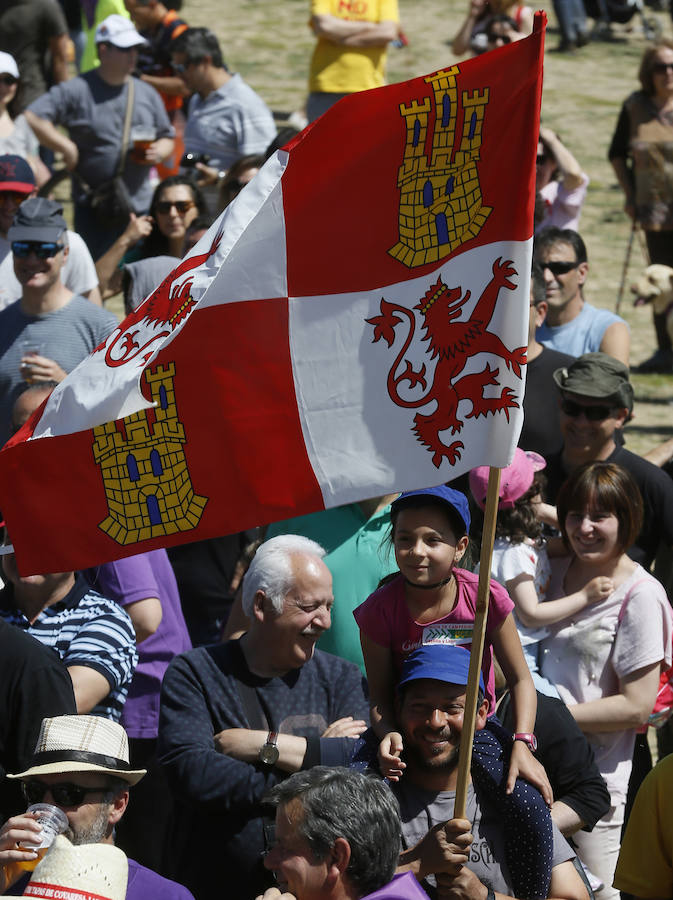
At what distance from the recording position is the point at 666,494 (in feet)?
17.8

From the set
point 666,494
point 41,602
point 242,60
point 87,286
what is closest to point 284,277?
point 41,602

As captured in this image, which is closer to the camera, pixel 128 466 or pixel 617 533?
pixel 128 466

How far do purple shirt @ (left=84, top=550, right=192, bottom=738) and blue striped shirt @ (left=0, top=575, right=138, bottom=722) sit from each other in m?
0.25

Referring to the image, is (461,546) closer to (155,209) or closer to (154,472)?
(154,472)

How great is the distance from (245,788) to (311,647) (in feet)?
1.70

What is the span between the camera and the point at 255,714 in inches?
163

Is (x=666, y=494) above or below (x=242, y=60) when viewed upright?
above

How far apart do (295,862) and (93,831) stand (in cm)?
71

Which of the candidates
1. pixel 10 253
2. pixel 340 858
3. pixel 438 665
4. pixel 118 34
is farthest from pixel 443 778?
pixel 118 34

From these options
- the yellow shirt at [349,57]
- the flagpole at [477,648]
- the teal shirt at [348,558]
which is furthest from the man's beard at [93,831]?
the yellow shirt at [349,57]

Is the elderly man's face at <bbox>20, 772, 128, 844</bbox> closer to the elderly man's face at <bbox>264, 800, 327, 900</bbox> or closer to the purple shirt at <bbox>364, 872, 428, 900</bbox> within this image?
the elderly man's face at <bbox>264, 800, 327, 900</bbox>

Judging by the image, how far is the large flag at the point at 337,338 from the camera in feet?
11.3

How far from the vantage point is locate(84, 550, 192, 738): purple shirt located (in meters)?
4.81

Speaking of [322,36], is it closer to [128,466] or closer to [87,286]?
[87,286]
